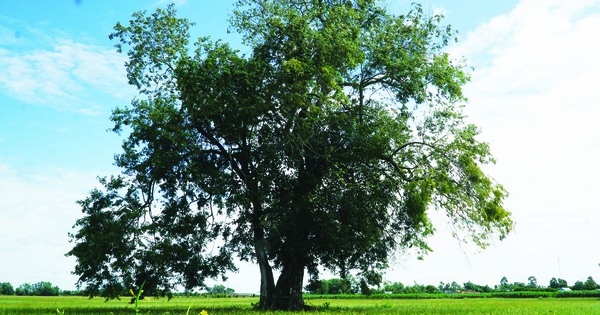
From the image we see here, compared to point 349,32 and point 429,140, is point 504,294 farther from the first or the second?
point 349,32

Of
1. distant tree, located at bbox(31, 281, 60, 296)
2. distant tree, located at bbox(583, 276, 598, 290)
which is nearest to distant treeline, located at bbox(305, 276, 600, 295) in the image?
distant tree, located at bbox(583, 276, 598, 290)

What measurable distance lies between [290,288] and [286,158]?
5.47 m

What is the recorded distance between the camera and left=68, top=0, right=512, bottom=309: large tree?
18.3 meters

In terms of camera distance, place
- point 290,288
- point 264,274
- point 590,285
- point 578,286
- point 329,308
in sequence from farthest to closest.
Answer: point 578,286 < point 590,285 < point 264,274 < point 290,288 < point 329,308

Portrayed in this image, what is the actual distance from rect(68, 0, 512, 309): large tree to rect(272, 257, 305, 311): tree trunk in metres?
0.06

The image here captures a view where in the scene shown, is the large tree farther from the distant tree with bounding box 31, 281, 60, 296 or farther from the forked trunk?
A: the distant tree with bounding box 31, 281, 60, 296

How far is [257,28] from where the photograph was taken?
66.2ft

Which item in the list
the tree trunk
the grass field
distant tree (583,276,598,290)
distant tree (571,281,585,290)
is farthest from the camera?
distant tree (571,281,585,290)


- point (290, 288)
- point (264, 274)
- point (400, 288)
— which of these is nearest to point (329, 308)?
point (290, 288)

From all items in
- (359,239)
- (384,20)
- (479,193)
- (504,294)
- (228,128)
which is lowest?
(504,294)

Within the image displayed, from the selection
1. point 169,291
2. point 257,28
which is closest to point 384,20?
point 257,28

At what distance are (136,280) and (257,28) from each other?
11.0 metres

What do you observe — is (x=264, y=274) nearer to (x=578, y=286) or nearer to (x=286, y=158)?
(x=286, y=158)

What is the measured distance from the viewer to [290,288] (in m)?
20.9
